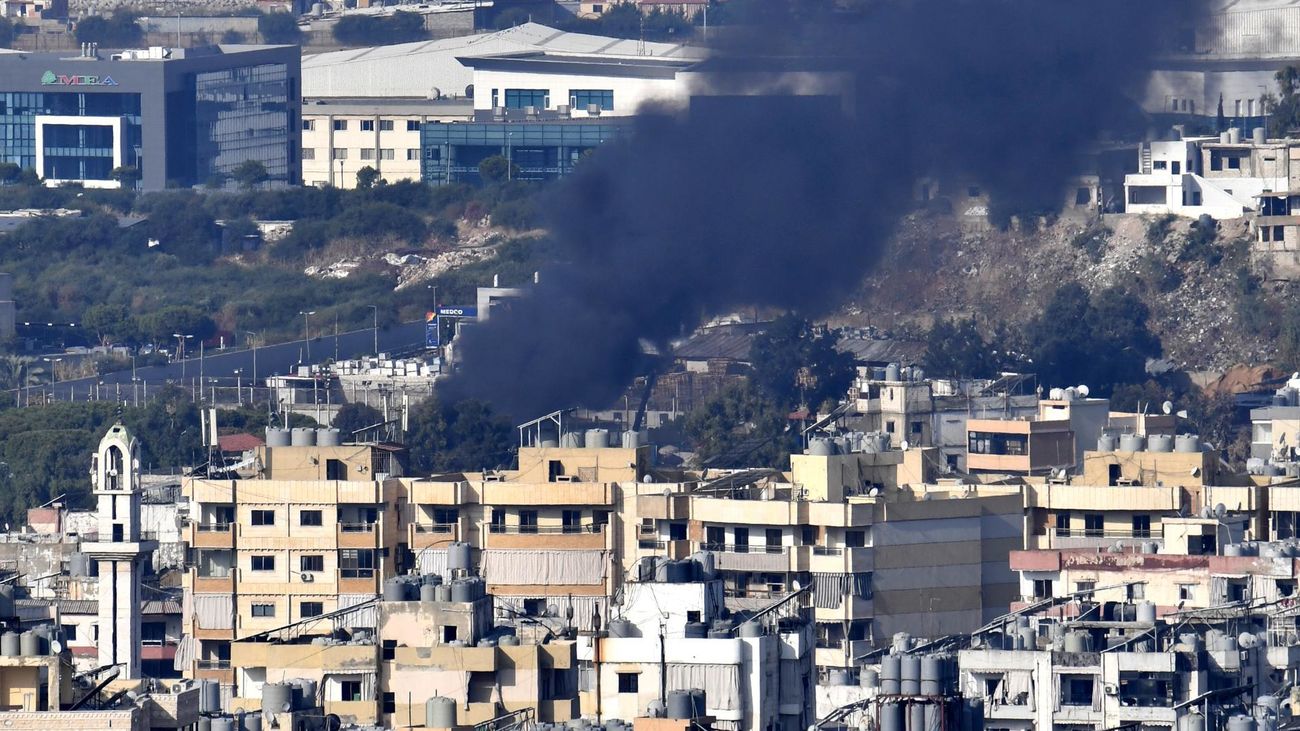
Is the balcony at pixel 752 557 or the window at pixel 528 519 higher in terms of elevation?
the window at pixel 528 519

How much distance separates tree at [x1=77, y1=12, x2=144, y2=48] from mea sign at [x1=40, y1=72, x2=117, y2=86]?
91.1 feet

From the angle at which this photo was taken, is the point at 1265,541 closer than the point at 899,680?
No

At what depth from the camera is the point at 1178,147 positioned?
3964 inches

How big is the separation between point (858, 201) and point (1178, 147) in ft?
61.1

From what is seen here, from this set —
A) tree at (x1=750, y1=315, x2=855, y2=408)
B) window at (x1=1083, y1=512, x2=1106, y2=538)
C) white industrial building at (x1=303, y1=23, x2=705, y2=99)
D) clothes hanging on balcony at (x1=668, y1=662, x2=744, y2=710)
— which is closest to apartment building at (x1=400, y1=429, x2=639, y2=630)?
window at (x1=1083, y1=512, x2=1106, y2=538)

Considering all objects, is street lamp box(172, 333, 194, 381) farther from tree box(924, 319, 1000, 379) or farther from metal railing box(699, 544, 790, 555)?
metal railing box(699, 544, 790, 555)

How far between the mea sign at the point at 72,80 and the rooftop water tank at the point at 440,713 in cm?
9602

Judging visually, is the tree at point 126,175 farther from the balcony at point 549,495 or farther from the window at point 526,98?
the balcony at point 549,495

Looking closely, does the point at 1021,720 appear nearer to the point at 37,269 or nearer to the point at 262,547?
the point at 262,547

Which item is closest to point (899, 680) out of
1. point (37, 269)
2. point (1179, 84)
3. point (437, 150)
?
point (1179, 84)

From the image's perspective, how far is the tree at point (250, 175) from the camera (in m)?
131

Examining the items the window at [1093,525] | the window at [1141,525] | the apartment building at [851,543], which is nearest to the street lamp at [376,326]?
the window at [1093,525]

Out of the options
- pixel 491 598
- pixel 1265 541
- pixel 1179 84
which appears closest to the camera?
pixel 491 598

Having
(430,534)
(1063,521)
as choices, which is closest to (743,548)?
(430,534)
